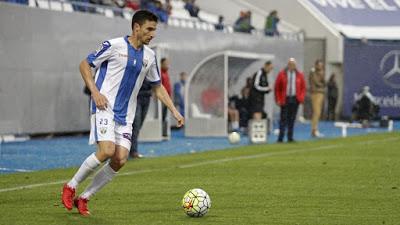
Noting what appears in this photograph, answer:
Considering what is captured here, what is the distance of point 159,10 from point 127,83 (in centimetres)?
2301

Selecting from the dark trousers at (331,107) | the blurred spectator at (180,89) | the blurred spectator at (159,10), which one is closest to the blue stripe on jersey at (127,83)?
the blurred spectator at (159,10)

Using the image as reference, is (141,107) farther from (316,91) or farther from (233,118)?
(233,118)

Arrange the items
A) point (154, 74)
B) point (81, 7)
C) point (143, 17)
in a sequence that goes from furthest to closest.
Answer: point (81, 7) → point (154, 74) → point (143, 17)

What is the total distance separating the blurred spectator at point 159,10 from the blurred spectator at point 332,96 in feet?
40.3

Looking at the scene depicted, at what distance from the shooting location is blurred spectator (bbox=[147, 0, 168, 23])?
112 feet

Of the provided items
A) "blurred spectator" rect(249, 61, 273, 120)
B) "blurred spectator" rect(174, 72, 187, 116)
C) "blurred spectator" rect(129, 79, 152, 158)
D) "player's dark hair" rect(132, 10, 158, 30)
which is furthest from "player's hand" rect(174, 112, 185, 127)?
"blurred spectator" rect(174, 72, 187, 116)

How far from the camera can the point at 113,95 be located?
38.7 feet

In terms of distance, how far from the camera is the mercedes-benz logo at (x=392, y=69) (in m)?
46.3

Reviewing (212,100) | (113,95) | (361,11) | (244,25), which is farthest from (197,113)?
(113,95)

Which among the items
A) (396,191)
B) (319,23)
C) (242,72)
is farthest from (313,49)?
(396,191)

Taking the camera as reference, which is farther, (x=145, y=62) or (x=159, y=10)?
(x=159, y=10)

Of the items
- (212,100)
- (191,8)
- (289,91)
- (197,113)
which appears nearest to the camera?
(289,91)

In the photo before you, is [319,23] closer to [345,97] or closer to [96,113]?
[345,97]

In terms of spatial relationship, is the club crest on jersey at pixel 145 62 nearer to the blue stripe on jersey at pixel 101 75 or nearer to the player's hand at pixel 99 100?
the blue stripe on jersey at pixel 101 75
